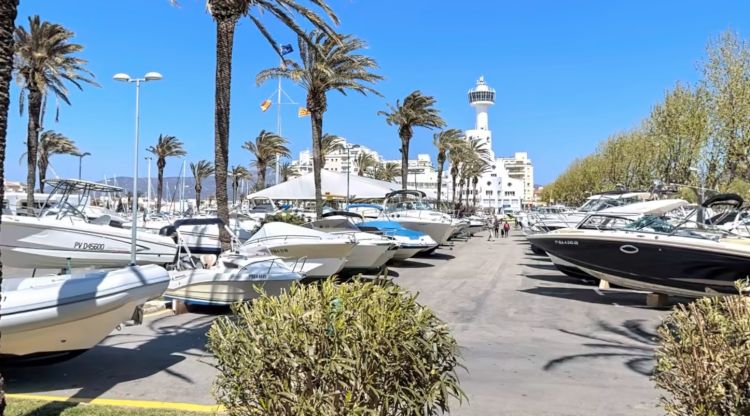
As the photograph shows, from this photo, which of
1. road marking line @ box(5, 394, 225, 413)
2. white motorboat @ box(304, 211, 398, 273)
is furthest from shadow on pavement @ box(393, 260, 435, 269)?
road marking line @ box(5, 394, 225, 413)

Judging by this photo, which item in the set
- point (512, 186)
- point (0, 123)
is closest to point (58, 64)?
point (0, 123)

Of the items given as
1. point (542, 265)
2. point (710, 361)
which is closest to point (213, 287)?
point (710, 361)

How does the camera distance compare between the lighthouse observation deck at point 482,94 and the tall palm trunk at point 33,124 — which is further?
the lighthouse observation deck at point 482,94

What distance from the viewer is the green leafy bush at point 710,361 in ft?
11.0

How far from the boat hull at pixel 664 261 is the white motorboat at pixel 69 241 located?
11.8m

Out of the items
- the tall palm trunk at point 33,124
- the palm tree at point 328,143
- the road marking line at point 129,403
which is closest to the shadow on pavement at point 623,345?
the road marking line at point 129,403

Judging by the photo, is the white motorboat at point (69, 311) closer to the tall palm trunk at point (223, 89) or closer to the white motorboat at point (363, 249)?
the tall palm trunk at point (223, 89)

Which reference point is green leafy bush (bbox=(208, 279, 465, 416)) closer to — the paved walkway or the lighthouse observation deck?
the paved walkway

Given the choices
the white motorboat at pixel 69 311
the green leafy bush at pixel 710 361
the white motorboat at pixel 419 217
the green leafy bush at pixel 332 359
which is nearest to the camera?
the green leafy bush at pixel 332 359

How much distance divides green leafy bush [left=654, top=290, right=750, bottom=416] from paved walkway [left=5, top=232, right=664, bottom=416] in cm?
216

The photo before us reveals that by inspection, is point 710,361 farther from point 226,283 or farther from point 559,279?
point 559,279

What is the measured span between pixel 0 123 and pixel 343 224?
14476 mm

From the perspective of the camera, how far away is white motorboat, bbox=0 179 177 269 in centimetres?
1429

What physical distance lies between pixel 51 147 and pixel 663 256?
211 feet
